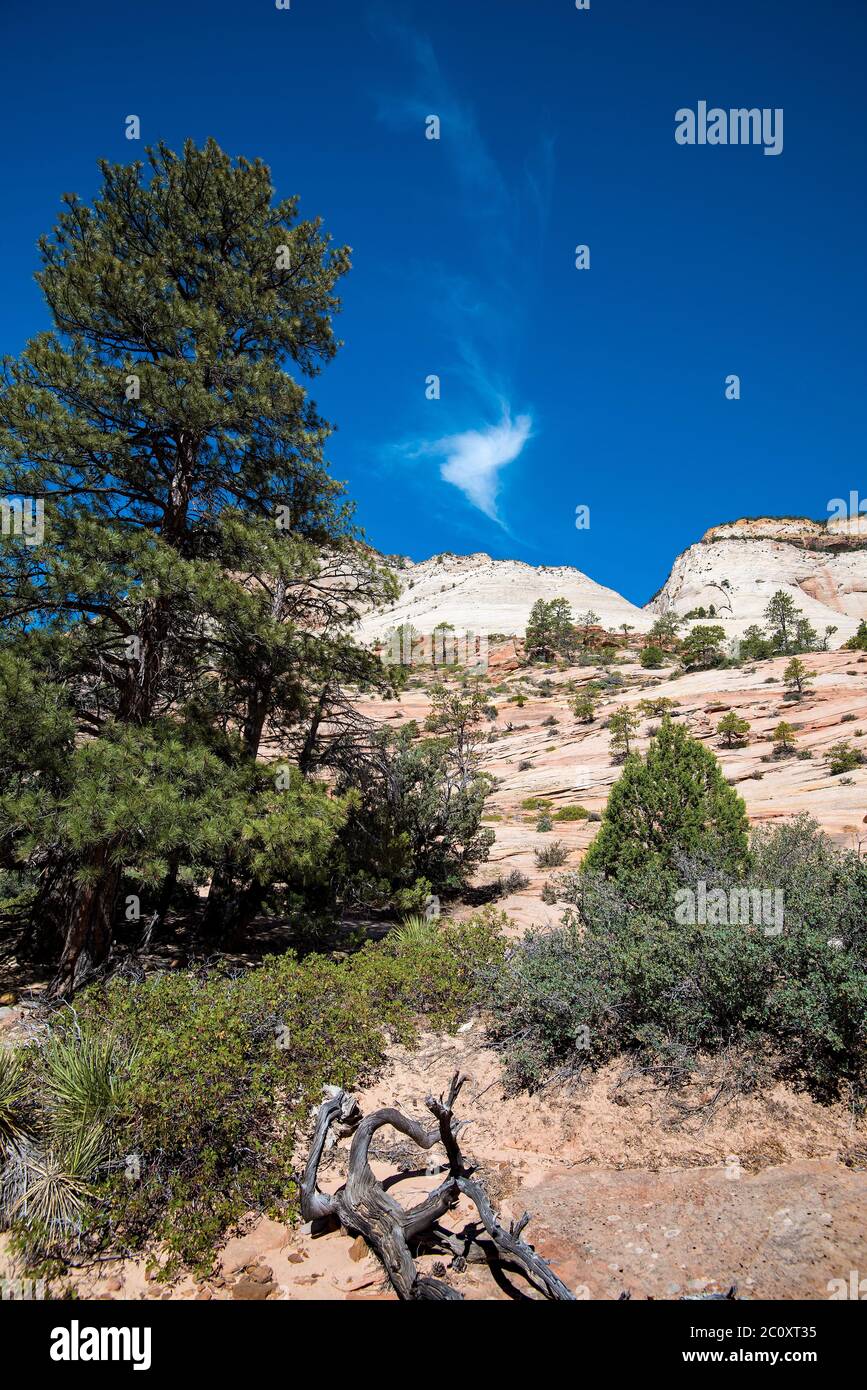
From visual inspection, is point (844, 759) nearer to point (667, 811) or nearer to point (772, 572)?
point (667, 811)

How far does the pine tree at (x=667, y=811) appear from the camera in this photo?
29.8 feet

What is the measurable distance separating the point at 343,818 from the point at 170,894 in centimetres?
419

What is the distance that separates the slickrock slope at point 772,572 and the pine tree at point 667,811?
65.2 m

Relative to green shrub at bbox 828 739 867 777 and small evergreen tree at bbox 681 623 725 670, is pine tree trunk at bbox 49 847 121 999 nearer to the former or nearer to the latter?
green shrub at bbox 828 739 867 777

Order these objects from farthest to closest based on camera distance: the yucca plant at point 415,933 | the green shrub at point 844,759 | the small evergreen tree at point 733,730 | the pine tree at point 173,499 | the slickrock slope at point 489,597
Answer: the slickrock slope at point 489,597, the small evergreen tree at point 733,730, the green shrub at point 844,759, the yucca plant at point 415,933, the pine tree at point 173,499

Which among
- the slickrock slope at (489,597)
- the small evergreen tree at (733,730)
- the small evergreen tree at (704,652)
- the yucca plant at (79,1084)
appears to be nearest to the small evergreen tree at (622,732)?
the small evergreen tree at (733,730)

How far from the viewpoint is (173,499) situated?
8.13 m

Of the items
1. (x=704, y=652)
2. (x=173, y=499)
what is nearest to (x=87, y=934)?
(x=173, y=499)

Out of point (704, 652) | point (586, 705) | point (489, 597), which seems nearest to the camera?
point (586, 705)

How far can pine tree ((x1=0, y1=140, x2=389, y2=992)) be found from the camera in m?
6.66

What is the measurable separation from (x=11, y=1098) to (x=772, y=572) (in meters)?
99.5

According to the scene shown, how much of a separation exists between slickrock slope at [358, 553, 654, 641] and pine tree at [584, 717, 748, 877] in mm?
58784

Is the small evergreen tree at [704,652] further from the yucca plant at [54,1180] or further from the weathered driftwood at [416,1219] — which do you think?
the yucca plant at [54,1180]
